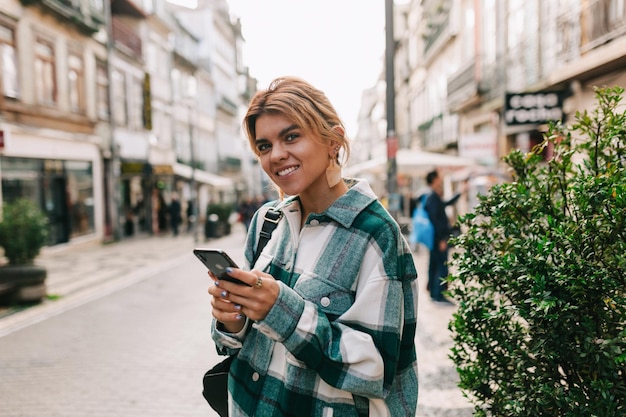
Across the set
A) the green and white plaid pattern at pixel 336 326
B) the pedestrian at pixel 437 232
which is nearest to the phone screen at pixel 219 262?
the green and white plaid pattern at pixel 336 326

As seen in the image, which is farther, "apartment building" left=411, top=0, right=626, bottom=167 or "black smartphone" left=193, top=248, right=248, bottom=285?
"apartment building" left=411, top=0, right=626, bottom=167

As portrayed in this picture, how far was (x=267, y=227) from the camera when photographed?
1883 mm

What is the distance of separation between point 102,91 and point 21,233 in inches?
586

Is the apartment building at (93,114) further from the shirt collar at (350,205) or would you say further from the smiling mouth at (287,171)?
the shirt collar at (350,205)

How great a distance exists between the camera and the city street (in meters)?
4.50

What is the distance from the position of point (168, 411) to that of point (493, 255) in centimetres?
318

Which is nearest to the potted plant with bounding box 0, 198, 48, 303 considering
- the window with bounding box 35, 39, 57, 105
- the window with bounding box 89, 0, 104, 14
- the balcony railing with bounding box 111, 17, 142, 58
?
the window with bounding box 35, 39, 57, 105

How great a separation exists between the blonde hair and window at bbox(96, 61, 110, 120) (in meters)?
21.5

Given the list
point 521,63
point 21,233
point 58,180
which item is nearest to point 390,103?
point 21,233

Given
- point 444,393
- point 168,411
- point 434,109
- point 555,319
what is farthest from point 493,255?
point 434,109

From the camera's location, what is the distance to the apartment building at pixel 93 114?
1584 centimetres

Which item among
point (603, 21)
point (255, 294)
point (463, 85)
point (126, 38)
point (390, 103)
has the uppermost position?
point (126, 38)

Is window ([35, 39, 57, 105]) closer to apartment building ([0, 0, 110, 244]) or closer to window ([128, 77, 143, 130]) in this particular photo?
apartment building ([0, 0, 110, 244])

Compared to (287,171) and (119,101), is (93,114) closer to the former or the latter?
(119,101)
